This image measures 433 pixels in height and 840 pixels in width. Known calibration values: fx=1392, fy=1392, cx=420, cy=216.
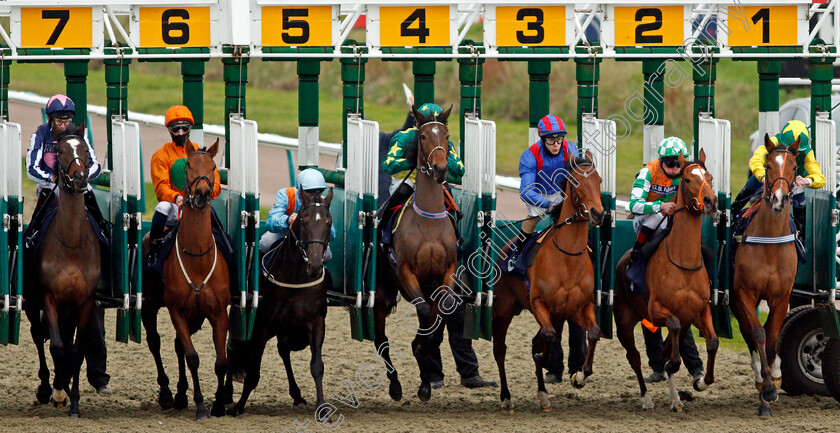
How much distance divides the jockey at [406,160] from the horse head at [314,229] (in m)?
0.77

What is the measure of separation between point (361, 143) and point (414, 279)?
Result: 1.03 metres

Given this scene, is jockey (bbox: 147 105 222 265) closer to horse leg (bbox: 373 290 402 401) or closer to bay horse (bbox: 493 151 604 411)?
horse leg (bbox: 373 290 402 401)

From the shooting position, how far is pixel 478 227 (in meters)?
9.96

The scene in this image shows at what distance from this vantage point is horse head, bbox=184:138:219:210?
9.00 metres

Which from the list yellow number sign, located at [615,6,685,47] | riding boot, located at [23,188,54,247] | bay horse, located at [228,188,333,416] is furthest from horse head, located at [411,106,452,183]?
riding boot, located at [23,188,54,247]

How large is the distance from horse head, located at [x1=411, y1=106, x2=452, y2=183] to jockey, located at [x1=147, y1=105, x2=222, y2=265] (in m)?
1.48

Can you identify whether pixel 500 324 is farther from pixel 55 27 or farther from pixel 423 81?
pixel 55 27

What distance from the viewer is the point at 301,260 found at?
946 cm

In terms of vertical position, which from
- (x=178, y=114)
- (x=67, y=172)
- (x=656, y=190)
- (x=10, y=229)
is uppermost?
(x=178, y=114)

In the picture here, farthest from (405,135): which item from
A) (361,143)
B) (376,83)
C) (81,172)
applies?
(376,83)

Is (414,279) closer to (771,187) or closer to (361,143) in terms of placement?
(361,143)

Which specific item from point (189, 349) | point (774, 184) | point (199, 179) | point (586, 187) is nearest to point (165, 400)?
point (189, 349)

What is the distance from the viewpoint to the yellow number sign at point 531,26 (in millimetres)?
10133

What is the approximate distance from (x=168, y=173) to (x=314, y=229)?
1.32 meters
